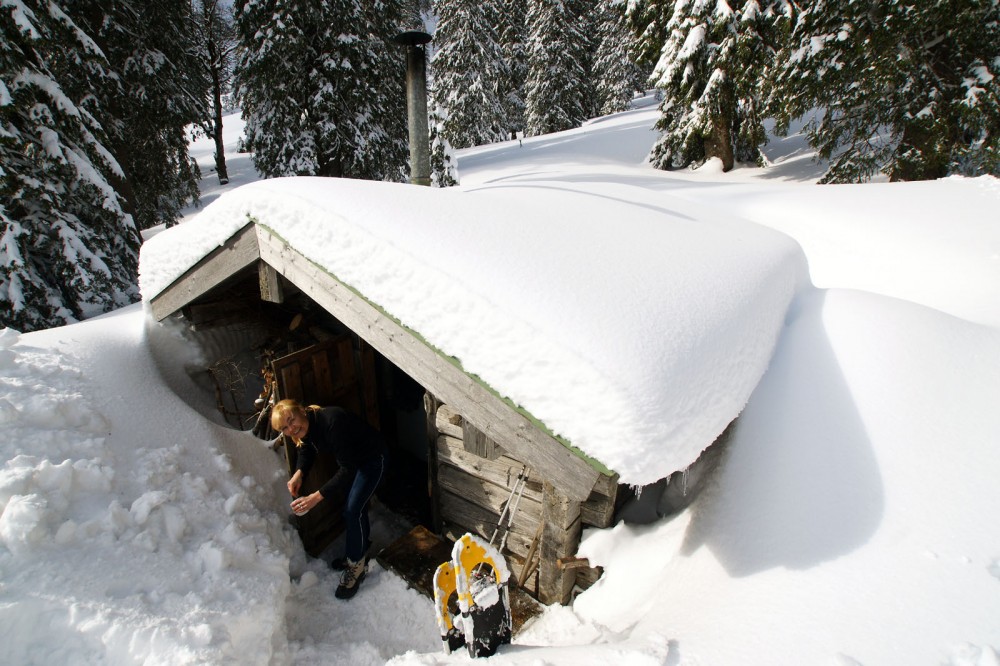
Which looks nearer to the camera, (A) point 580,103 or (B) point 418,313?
(B) point 418,313

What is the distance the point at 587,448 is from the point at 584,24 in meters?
35.0

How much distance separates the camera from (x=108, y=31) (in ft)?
34.4

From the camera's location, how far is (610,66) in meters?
32.3

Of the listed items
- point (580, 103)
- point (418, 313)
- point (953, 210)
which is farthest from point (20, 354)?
point (580, 103)

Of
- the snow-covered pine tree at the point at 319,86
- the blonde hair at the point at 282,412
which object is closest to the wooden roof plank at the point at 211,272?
the blonde hair at the point at 282,412

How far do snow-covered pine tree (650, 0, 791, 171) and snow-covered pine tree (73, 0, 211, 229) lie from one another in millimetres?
12990

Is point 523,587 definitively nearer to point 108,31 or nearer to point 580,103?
point 108,31

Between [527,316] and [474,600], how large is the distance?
5.31 ft

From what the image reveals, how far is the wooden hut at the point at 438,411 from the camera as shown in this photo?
2.28 meters

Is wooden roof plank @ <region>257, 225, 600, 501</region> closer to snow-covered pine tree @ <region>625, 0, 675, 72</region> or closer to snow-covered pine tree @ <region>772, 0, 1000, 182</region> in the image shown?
snow-covered pine tree @ <region>772, 0, 1000, 182</region>

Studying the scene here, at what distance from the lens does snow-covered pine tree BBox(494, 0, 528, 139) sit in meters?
29.4

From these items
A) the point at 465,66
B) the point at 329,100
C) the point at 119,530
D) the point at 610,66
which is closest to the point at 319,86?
the point at 329,100

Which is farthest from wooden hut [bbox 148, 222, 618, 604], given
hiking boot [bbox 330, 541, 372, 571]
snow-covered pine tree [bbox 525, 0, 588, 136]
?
snow-covered pine tree [bbox 525, 0, 588, 136]

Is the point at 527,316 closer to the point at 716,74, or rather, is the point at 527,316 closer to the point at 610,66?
the point at 716,74
